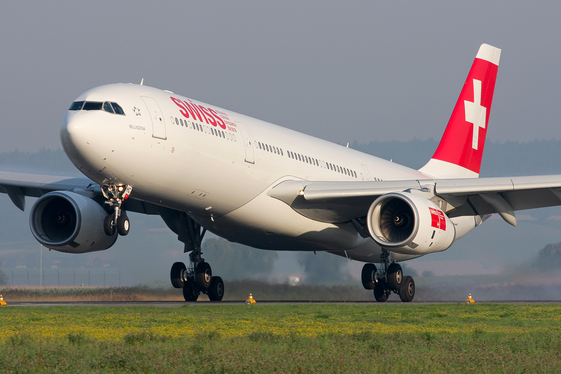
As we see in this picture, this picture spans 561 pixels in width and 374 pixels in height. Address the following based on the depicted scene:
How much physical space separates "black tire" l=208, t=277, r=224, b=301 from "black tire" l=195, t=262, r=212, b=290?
0.95 ft

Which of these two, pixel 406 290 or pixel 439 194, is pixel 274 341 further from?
pixel 406 290

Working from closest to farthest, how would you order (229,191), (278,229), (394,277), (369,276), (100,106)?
(100,106)
(229,191)
(278,229)
(394,277)
(369,276)

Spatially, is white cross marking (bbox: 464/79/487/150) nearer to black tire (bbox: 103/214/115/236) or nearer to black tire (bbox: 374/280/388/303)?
black tire (bbox: 374/280/388/303)

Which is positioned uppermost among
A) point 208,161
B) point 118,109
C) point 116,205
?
point 118,109

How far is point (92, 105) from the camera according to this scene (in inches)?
647

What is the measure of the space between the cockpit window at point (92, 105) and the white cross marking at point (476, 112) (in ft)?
62.5

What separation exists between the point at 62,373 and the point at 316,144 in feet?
56.2

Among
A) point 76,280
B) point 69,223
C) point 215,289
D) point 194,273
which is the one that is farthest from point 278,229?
point 76,280

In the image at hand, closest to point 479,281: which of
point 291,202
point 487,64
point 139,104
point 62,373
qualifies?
point 487,64

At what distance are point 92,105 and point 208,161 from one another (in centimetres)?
323

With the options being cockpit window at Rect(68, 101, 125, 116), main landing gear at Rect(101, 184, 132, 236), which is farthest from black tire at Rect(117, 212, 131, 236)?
cockpit window at Rect(68, 101, 125, 116)

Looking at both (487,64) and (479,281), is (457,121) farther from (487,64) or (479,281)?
(479,281)

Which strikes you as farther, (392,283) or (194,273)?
(194,273)

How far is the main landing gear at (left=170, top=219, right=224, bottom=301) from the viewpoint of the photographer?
23594 mm
